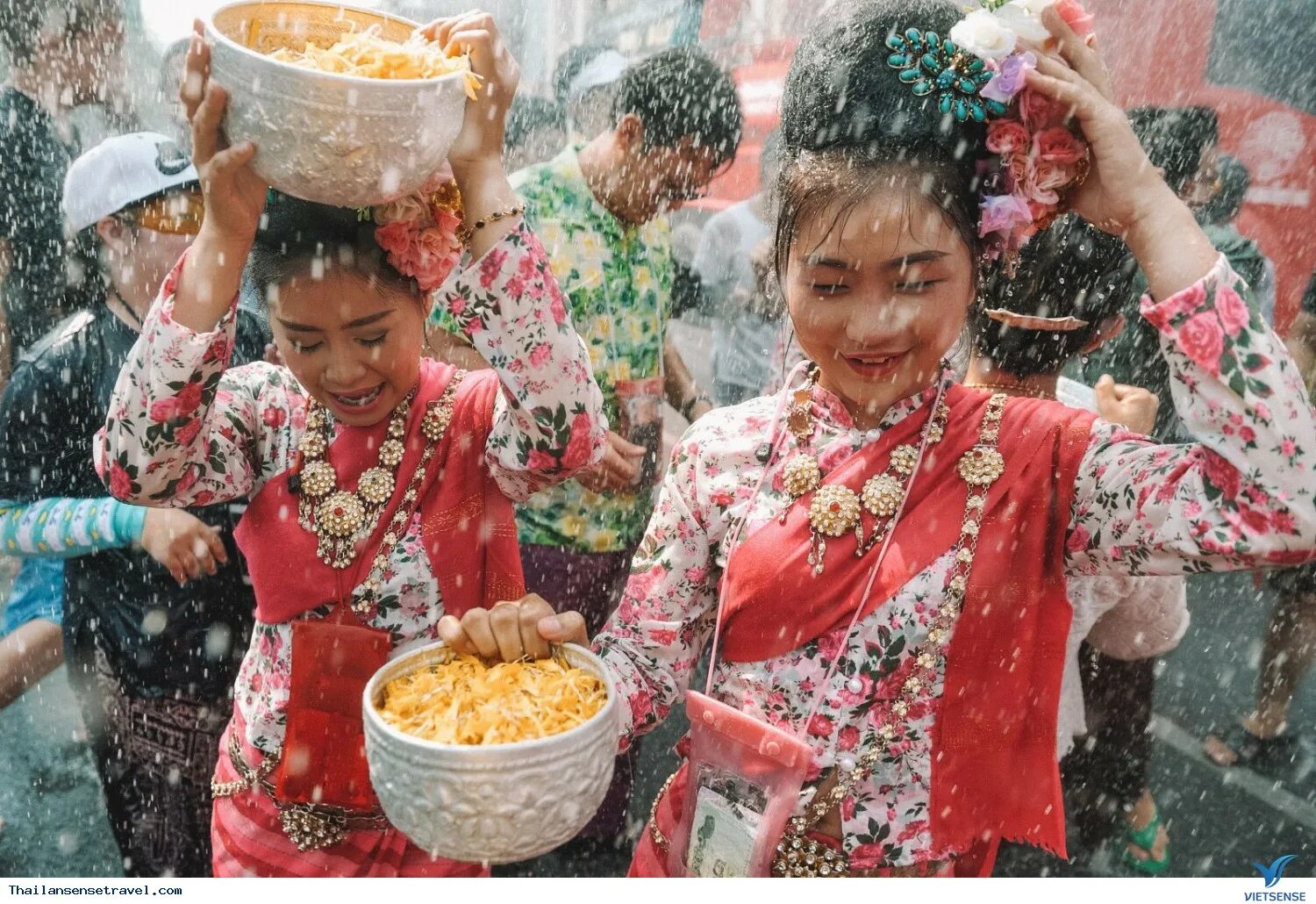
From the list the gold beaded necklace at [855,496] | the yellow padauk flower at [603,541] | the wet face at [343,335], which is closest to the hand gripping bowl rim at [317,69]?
the wet face at [343,335]

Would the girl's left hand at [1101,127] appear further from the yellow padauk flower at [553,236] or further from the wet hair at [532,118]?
the wet hair at [532,118]

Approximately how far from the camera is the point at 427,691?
4.39ft

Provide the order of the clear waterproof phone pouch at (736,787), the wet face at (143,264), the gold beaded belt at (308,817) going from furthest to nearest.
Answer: the wet face at (143,264) → the gold beaded belt at (308,817) → the clear waterproof phone pouch at (736,787)

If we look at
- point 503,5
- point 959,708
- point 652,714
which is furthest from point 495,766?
point 503,5

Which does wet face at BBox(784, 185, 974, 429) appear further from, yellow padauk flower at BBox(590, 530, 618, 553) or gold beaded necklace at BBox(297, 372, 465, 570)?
yellow padauk flower at BBox(590, 530, 618, 553)

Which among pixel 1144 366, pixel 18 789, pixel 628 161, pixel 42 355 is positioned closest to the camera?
pixel 42 355

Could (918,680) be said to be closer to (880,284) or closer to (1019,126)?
(880,284)

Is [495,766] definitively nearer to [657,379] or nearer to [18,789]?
[657,379]

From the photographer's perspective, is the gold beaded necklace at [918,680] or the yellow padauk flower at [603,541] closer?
the gold beaded necklace at [918,680]

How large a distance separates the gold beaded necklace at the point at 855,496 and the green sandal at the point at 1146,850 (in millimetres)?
2266

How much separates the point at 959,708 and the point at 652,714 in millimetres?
458

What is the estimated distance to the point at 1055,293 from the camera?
7.15 ft

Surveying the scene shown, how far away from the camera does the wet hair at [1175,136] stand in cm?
299

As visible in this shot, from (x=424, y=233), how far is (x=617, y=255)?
1.46 m
